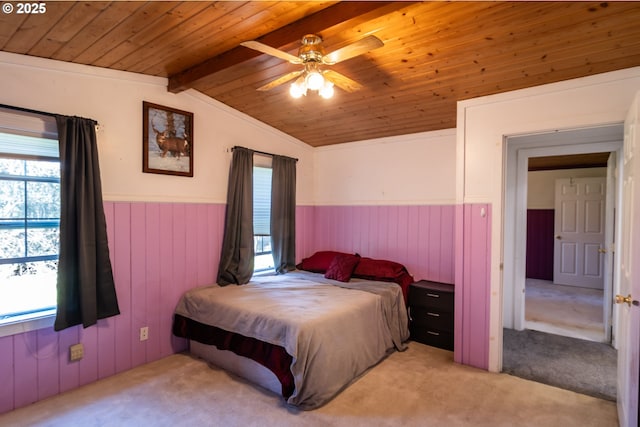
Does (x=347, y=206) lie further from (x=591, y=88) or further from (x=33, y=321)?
(x=33, y=321)

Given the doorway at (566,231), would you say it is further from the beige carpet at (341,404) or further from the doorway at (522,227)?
the beige carpet at (341,404)

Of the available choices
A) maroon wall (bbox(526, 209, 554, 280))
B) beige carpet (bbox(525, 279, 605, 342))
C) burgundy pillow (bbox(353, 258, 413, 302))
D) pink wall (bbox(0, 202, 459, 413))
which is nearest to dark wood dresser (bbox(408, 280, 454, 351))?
burgundy pillow (bbox(353, 258, 413, 302))

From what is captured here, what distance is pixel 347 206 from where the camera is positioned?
15.0ft

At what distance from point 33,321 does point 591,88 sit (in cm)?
437

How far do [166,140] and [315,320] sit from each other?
7.10ft

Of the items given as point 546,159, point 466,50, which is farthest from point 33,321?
point 546,159

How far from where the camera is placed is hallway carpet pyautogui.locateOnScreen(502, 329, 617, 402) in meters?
2.71

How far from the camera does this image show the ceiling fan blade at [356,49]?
5.90 feet

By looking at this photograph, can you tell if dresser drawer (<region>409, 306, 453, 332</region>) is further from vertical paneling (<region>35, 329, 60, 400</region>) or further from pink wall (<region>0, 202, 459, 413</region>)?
vertical paneling (<region>35, 329, 60, 400</region>)

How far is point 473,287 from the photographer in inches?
119

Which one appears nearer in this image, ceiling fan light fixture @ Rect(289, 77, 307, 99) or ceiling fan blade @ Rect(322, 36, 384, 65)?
ceiling fan blade @ Rect(322, 36, 384, 65)

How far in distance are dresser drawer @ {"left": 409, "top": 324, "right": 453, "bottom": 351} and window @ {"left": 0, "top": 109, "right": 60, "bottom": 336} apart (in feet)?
10.7

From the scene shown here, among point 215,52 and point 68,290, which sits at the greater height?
point 215,52

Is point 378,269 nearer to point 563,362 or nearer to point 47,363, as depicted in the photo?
point 563,362
